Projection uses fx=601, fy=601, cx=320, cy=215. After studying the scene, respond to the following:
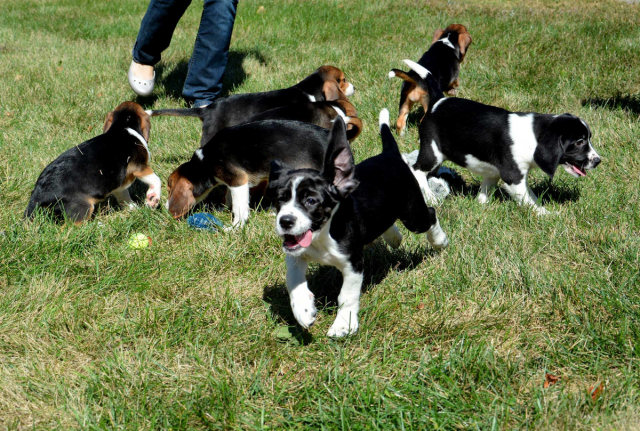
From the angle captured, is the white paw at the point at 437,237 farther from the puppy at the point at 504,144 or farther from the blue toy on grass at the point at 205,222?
the blue toy on grass at the point at 205,222

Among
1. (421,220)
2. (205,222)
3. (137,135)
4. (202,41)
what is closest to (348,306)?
(421,220)

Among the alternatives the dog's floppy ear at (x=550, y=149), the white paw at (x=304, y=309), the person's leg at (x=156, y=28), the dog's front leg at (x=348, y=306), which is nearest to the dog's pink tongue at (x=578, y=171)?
the dog's floppy ear at (x=550, y=149)

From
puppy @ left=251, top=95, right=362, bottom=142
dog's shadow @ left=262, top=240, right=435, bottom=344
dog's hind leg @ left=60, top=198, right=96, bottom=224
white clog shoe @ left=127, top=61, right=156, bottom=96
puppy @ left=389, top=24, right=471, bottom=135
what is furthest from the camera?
white clog shoe @ left=127, top=61, right=156, bottom=96

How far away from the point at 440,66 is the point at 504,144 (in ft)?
7.68

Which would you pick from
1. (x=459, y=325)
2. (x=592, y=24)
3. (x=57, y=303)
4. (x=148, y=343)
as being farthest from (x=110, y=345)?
(x=592, y=24)

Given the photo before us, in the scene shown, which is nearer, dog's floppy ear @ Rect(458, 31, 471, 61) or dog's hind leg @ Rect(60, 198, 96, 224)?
dog's hind leg @ Rect(60, 198, 96, 224)

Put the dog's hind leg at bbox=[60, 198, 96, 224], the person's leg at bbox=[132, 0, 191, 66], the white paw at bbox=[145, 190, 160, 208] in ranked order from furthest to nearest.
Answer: the person's leg at bbox=[132, 0, 191, 66] → the white paw at bbox=[145, 190, 160, 208] → the dog's hind leg at bbox=[60, 198, 96, 224]

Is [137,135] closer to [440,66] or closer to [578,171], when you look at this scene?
[440,66]

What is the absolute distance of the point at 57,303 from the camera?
3.30 m

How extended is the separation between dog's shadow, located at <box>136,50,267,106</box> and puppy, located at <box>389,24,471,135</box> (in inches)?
90.8

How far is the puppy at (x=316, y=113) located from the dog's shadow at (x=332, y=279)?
162 cm

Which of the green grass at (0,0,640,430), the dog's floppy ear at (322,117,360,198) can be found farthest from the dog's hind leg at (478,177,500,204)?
the dog's floppy ear at (322,117,360,198)

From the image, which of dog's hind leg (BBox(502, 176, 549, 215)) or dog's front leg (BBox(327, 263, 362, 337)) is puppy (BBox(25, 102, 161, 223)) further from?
dog's hind leg (BBox(502, 176, 549, 215))

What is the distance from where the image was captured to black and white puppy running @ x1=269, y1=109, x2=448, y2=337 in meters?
2.75
